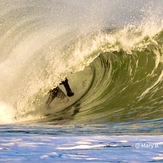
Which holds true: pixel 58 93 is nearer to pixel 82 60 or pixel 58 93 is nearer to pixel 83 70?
pixel 83 70

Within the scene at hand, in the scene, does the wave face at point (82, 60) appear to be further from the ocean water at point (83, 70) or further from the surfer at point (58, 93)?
the surfer at point (58, 93)

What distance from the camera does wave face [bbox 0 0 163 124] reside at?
1197cm

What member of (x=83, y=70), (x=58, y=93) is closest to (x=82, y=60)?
(x=83, y=70)

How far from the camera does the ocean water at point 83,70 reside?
28.9 feet

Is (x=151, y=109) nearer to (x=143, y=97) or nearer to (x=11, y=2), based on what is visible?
(x=143, y=97)

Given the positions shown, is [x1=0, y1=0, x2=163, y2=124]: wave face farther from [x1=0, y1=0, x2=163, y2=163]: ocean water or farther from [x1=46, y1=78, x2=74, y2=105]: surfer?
[x1=46, y1=78, x2=74, y2=105]: surfer

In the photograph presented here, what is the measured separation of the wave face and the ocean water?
2 cm

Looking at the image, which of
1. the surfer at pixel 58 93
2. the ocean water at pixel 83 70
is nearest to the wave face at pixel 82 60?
the ocean water at pixel 83 70

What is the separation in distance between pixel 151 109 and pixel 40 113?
8.66 ft

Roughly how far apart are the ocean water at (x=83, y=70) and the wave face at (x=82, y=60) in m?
0.02

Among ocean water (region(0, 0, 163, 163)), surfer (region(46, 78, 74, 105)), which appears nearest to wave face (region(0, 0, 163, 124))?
ocean water (region(0, 0, 163, 163))

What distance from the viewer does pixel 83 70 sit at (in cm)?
1472

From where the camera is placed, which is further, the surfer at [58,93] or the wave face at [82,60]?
the surfer at [58,93]

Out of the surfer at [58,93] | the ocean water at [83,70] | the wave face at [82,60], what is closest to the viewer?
the ocean water at [83,70]
